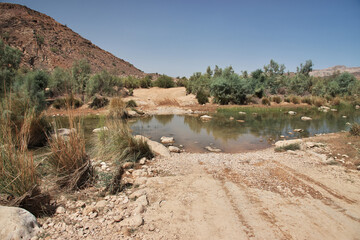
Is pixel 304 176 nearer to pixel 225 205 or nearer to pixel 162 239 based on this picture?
pixel 225 205

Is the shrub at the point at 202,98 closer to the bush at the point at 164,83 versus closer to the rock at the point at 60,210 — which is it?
the bush at the point at 164,83

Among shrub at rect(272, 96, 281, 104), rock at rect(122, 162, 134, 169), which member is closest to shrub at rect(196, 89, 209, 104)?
shrub at rect(272, 96, 281, 104)

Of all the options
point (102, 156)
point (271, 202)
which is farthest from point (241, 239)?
point (102, 156)

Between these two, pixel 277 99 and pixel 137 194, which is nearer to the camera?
pixel 137 194

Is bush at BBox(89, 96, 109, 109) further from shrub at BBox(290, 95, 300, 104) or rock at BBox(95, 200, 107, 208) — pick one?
shrub at BBox(290, 95, 300, 104)

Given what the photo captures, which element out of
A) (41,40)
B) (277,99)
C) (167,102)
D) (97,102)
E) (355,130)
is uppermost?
(41,40)

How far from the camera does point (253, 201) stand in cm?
342

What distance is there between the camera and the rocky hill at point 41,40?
125ft

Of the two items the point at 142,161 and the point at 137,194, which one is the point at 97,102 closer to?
the point at 142,161

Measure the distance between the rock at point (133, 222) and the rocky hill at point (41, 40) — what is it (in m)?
36.5

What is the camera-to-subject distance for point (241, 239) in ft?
8.27

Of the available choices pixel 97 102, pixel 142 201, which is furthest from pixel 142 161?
pixel 97 102

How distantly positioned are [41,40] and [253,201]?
51.5 m

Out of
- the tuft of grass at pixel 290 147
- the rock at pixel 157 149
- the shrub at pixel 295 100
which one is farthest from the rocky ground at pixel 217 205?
the shrub at pixel 295 100
